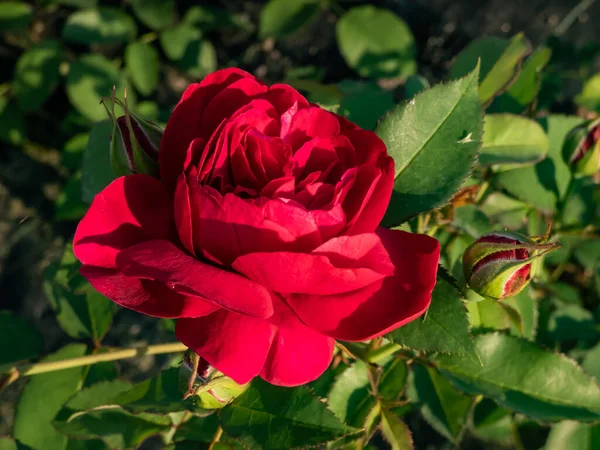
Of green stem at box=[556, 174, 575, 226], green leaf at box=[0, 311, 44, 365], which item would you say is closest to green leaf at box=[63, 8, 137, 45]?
green leaf at box=[0, 311, 44, 365]

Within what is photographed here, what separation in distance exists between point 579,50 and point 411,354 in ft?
3.66

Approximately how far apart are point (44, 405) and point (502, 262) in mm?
767

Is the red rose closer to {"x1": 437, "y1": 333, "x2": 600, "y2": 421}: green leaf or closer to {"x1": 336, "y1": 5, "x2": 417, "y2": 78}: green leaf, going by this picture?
{"x1": 437, "y1": 333, "x2": 600, "y2": 421}: green leaf

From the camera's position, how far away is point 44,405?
36.3 inches

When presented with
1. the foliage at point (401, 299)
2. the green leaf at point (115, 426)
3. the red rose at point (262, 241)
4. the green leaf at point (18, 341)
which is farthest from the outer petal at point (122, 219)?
the green leaf at point (18, 341)

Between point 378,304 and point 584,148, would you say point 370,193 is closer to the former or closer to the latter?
point 378,304

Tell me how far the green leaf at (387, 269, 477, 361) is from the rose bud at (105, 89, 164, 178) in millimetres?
314

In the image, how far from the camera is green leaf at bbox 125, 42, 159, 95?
59.9 inches

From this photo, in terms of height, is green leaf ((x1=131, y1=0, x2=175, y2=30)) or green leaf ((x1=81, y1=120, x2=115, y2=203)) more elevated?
green leaf ((x1=131, y1=0, x2=175, y2=30))

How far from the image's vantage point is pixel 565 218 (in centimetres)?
113

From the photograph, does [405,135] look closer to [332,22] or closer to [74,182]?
[74,182]

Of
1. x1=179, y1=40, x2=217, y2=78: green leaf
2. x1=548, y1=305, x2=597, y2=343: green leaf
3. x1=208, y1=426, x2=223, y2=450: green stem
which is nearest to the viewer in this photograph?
x1=208, y1=426, x2=223, y2=450: green stem

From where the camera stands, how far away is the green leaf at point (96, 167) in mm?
895

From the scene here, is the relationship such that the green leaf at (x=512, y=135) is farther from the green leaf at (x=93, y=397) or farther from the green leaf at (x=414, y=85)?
the green leaf at (x=93, y=397)
